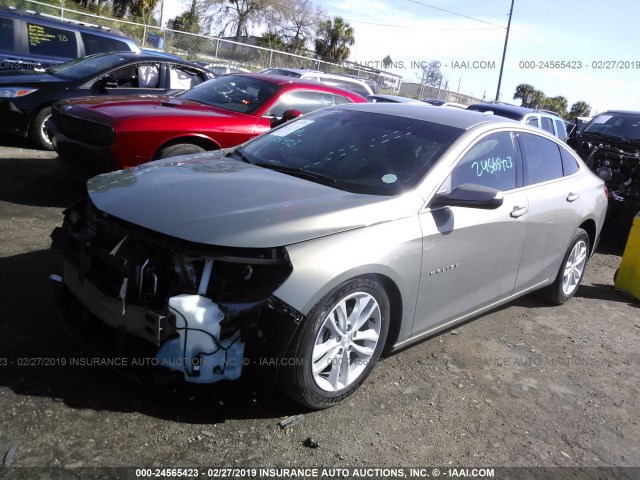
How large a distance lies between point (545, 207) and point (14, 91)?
22.3 feet

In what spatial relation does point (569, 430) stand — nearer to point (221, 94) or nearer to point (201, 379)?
point (201, 379)

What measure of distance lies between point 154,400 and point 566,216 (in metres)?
3.59

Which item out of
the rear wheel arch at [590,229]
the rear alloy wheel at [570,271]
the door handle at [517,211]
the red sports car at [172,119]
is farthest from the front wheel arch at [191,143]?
the rear wheel arch at [590,229]

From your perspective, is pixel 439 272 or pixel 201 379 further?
pixel 439 272

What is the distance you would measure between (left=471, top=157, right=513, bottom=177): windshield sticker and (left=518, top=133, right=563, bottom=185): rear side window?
27 cm

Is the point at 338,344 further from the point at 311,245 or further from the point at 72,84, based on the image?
the point at 72,84

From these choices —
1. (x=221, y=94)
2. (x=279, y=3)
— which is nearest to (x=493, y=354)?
(x=221, y=94)

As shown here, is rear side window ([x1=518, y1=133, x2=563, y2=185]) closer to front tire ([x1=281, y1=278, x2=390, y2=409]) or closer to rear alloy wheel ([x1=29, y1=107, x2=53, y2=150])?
front tire ([x1=281, y1=278, x2=390, y2=409])

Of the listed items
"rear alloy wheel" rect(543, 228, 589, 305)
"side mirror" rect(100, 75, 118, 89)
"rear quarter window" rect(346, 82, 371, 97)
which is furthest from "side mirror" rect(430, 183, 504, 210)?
"rear quarter window" rect(346, 82, 371, 97)

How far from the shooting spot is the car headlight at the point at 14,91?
7.44 metres

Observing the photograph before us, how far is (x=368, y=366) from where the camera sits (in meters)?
3.27

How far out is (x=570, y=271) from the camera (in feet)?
17.2

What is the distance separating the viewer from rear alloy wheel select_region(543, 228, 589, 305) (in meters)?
5.07

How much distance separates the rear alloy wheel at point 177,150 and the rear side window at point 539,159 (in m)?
3.22
